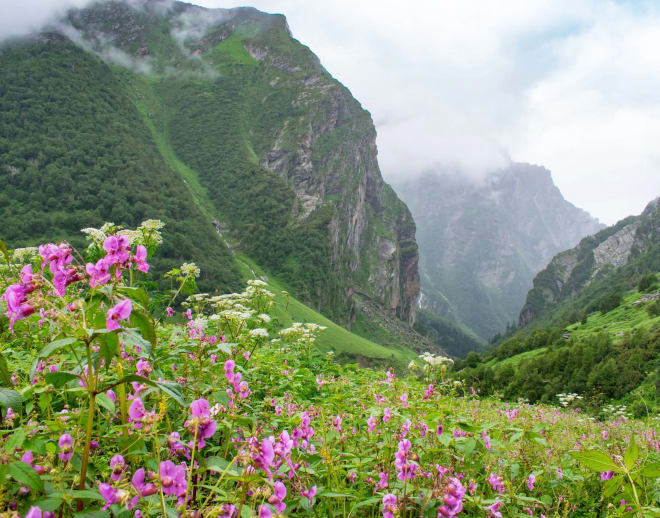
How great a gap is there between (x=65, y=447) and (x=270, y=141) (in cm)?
17619

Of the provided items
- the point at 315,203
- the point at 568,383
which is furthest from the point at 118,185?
the point at 568,383

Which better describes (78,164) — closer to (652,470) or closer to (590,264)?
(652,470)

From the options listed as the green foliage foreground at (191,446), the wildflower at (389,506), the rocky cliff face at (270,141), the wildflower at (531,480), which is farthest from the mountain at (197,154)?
the wildflower at (389,506)

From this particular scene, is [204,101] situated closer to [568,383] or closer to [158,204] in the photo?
[158,204]

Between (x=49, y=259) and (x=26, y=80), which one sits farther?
(x=26, y=80)

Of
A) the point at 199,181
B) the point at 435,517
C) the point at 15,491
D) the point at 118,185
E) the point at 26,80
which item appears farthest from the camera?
the point at 199,181

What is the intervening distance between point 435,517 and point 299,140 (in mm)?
175055

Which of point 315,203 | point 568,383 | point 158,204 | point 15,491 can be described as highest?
point 315,203

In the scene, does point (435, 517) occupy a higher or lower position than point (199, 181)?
lower

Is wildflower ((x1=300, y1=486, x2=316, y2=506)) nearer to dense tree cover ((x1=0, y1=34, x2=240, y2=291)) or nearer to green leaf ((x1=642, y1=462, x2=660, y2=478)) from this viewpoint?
green leaf ((x1=642, y1=462, x2=660, y2=478))

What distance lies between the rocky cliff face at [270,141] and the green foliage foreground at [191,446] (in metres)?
116

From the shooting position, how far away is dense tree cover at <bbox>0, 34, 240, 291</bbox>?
7225 cm

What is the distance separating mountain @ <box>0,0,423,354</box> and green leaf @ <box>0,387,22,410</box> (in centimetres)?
6315

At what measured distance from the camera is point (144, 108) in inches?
6093
